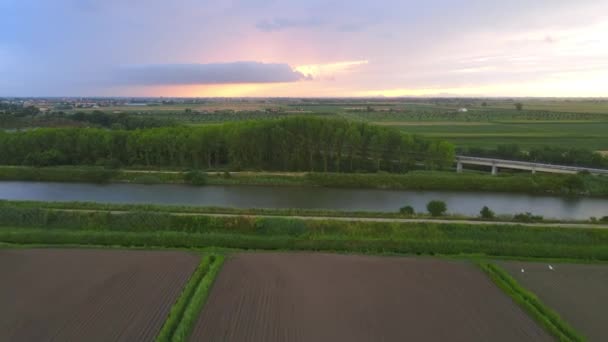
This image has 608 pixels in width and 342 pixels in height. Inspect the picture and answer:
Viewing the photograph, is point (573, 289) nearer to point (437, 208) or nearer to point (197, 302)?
point (437, 208)

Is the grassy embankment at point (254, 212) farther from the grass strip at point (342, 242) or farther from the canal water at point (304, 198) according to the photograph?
the canal water at point (304, 198)

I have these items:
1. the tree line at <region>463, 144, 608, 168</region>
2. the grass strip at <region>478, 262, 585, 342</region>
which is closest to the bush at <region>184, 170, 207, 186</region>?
the grass strip at <region>478, 262, 585, 342</region>

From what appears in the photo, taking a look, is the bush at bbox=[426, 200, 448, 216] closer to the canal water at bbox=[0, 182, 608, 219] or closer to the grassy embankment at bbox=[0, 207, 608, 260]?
the grassy embankment at bbox=[0, 207, 608, 260]

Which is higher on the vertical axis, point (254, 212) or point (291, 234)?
point (254, 212)

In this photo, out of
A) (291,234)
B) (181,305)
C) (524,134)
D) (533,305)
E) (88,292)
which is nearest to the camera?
(181,305)

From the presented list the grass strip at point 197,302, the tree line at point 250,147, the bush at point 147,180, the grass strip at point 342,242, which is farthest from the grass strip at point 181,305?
the tree line at point 250,147

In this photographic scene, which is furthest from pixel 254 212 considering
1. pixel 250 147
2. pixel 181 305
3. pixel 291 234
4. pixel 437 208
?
pixel 250 147

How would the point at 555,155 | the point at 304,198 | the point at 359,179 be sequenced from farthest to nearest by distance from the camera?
the point at 555,155, the point at 359,179, the point at 304,198

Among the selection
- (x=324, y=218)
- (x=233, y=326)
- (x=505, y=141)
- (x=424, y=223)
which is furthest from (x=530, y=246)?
(x=505, y=141)
